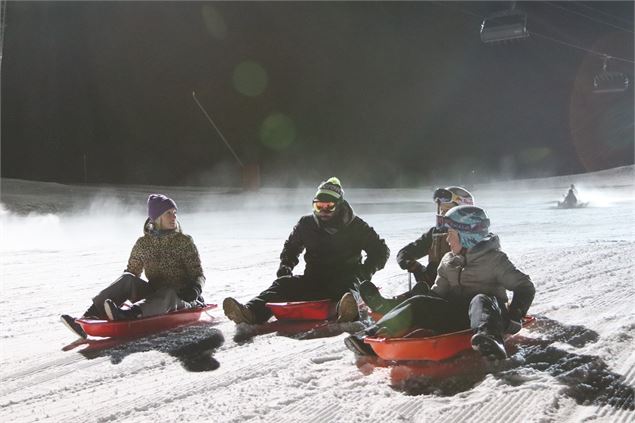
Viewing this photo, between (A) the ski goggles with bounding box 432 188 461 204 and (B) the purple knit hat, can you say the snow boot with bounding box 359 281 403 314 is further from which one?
(B) the purple knit hat


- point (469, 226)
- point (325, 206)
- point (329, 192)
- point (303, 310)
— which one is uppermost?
point (329, 192)

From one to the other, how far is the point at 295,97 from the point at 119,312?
22673 millimetres

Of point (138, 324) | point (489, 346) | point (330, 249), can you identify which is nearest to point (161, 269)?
point (138, 324)

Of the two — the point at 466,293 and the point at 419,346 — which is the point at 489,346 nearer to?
the point at 419,346

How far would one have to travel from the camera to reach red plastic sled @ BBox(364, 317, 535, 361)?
10.3ft

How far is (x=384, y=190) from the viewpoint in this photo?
28.0 meters

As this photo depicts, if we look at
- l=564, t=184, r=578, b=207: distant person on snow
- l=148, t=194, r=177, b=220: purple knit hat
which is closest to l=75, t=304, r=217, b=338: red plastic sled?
l=148, t=194, r=177, b=220: purple knit hat

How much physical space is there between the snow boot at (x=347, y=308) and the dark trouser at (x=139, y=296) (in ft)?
3.93

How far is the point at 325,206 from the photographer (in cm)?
467

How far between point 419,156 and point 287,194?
710cm

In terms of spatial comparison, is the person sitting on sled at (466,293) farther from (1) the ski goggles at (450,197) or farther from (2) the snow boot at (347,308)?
(1) the ski goggles at (450,197)

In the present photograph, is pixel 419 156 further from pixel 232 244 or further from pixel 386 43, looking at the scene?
pixel 232 244

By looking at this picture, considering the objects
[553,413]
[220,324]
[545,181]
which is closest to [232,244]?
[220,324]

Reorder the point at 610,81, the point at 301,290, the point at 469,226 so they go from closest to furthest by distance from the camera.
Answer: the point at 469,226 → the point at 301,290 → the point at 610,81
